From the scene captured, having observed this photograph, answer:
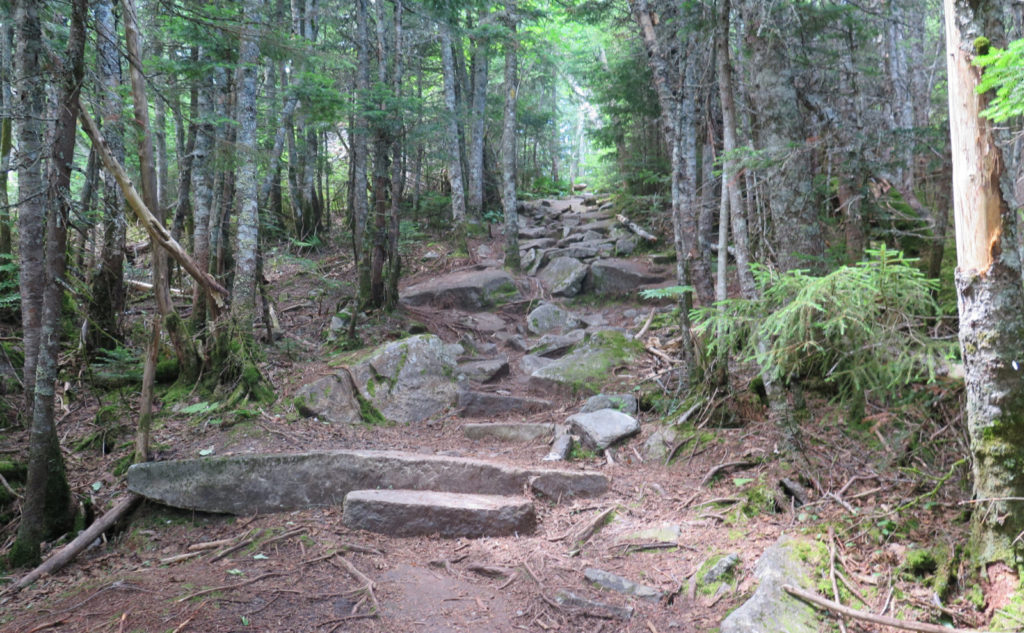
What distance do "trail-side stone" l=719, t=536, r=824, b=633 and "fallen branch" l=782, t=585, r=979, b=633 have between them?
47mm

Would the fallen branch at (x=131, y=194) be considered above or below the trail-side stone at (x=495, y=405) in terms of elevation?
above

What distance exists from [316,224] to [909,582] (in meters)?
16.1

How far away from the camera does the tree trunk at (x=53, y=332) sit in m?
4.46

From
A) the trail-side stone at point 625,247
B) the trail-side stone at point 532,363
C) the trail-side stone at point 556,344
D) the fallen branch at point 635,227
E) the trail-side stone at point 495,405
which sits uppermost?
the fallen branch at point 635,227

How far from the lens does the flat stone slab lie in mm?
5594

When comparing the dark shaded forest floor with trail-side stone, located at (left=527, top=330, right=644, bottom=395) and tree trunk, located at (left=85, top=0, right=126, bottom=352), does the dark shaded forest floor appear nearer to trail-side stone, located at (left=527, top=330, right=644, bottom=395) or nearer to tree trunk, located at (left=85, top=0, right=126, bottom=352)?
trail-side stone, located at (left=527, top=330, right=644, bottom=395)

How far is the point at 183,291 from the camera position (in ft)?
38.3

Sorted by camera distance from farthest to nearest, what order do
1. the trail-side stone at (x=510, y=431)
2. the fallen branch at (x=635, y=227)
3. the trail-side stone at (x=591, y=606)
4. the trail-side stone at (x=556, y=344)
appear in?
the fallen branch at (x=635, y=227) < the trail-side stone at (x=556, y=344) < the trail-side stone at (x=510, y=431) < the trail-side stone at (x=591, y=606)

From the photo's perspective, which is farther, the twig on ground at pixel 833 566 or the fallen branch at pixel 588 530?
the fallen branch at pixel 588 530

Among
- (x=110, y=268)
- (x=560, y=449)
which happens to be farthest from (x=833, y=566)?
(x=110, y=268)

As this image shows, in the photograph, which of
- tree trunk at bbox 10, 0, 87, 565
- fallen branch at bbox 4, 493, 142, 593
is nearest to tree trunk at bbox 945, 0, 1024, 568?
tree trunk at bbox 10, 0, 87, 565

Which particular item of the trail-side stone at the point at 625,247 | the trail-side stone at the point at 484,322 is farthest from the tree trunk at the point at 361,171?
the trail-side stone at the point at 625,247

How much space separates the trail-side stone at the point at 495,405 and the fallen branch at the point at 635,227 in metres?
7.72

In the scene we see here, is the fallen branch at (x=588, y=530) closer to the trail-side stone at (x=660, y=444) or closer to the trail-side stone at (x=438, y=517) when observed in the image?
the trail-side stone at (x=438, y=517)
